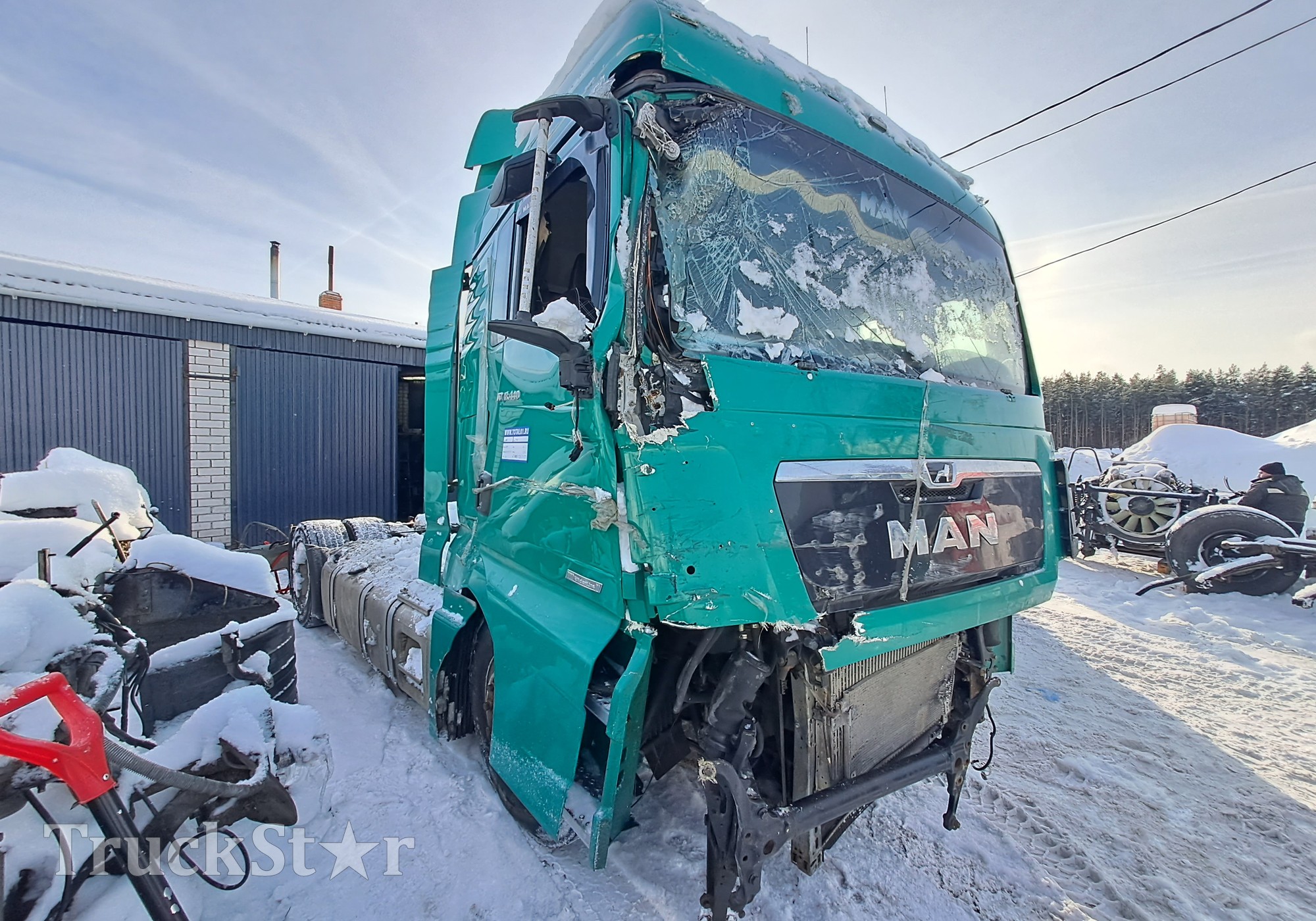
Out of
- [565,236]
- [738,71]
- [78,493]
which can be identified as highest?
[738,71]

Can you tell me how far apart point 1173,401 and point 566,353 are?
67.4 metres

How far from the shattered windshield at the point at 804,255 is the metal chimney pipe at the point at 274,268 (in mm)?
17432

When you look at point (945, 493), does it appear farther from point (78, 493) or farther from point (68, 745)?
point (78, 493)

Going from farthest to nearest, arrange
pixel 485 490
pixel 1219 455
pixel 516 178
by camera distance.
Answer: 1. pixel 1219 455
2. pixel 485 490
3. pixel 516 178

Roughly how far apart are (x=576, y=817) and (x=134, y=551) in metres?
2.92

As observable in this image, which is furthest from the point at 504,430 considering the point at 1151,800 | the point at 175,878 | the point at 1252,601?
the point at 1252,601

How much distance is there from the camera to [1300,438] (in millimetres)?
20938

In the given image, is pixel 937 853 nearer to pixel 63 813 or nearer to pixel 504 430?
pixel 504 430

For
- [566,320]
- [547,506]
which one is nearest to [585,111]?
[566,320]

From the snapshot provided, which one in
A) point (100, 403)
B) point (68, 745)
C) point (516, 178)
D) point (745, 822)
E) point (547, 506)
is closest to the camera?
point (68, 745)

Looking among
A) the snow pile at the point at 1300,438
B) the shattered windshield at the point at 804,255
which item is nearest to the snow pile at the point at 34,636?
the shattered windshield at the point at 804,255

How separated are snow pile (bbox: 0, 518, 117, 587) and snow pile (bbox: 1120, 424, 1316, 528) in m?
20.7

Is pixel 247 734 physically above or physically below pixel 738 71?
below

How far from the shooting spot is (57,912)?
1897 mm
